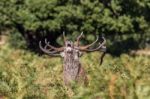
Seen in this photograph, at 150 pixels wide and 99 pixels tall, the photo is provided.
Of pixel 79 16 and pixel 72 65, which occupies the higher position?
pixel 72 65

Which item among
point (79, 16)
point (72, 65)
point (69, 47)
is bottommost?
point (79, 16)

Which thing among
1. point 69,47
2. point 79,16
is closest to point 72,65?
point 69,47

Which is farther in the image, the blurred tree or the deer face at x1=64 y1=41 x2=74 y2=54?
the blurred tree

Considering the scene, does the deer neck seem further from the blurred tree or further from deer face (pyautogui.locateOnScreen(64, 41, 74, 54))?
the blurred tree

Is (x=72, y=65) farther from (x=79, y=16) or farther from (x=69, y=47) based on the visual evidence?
(x=79, y=16)

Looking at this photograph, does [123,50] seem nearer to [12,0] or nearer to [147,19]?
[147,19]

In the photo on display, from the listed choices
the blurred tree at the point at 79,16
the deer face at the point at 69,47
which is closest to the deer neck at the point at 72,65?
the deer face at the point at 69,47

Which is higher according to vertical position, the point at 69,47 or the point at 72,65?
the point at 69,47

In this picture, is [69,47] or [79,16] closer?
[69,47]

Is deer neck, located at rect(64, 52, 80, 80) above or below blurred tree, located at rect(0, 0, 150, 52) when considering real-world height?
above

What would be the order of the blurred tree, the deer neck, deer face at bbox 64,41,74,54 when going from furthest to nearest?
the blurred tree, the deer neck, deer face at bbox 64,41,74,54

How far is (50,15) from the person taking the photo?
112ft

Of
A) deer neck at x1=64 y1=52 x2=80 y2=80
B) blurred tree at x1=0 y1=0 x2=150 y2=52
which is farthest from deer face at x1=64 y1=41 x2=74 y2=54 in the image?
blurred tree at x1=0 y1=0 x2=150 y2=52

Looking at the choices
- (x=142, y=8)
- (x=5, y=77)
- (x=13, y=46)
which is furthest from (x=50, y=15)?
(x=5, y=77)
